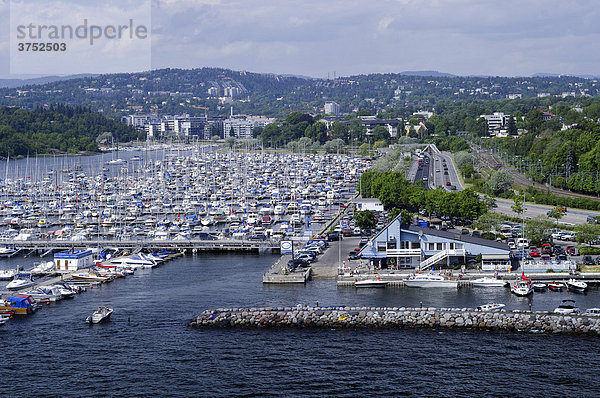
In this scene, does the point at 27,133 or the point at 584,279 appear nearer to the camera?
the point at 584,279

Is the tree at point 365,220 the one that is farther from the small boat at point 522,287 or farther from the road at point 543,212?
the small boat at point 522,287

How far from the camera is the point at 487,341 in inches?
697

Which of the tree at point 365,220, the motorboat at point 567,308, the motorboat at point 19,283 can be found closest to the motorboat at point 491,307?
the motorboat at point 567,308

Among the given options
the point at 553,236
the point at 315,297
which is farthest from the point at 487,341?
the point at 553,236

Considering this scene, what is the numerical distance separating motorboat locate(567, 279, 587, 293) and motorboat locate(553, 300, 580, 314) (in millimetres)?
1485

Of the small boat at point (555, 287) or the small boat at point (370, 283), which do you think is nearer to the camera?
the small boat at point (555, 287)

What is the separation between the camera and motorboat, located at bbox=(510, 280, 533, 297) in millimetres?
21203

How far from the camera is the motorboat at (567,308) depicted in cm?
1898

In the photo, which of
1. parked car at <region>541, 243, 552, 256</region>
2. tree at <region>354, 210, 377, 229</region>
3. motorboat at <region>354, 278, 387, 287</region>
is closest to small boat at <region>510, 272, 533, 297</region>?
parked car at <region>541, 243, 552, 256</region>

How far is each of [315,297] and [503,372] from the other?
23.3ft

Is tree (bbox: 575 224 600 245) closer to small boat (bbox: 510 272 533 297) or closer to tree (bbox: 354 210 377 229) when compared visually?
small boat (bbox: 510 272 533 297)

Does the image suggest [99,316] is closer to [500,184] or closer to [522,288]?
[522,288]

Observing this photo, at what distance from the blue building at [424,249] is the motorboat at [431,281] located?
137cm

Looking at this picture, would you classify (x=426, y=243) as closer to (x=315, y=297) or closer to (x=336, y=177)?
(x=315, y=297)
